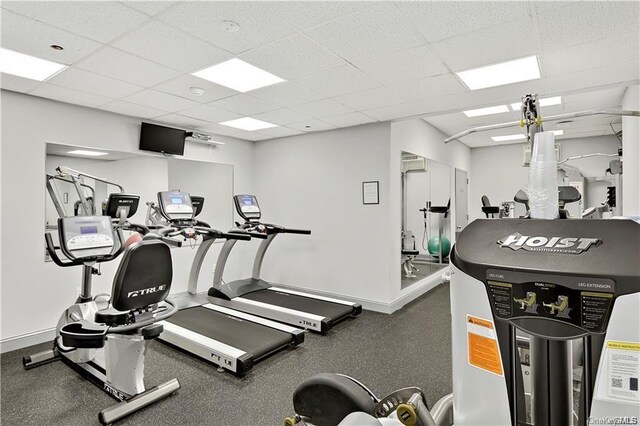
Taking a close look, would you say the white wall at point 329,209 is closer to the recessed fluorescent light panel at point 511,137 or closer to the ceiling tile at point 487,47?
the ceiling tile at point 487,47

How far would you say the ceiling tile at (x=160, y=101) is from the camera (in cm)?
367

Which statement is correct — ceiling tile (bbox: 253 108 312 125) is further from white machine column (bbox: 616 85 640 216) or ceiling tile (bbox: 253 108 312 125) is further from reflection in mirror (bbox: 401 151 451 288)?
white machine column (bbox: 616 85 640 216)

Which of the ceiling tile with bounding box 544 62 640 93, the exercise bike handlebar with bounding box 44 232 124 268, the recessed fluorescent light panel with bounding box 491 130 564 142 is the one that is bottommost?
the exercise bike handlebar with bounding box 44 232 124 268

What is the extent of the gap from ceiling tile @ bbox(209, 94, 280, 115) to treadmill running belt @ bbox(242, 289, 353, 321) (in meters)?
2.53

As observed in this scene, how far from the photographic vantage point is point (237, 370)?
293 centimetres

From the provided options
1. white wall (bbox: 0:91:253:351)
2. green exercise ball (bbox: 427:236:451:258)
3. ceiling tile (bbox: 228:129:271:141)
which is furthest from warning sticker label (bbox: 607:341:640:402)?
green exercise ball (bbox: 427:236:451:258)

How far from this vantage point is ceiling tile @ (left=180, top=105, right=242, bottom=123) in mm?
4242

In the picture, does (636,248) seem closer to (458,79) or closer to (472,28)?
(472,28)

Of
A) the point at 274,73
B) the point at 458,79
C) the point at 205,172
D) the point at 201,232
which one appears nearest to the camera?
the point at 274,73

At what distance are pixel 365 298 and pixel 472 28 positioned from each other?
11.9 ft

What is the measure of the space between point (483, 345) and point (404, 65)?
2.69 m

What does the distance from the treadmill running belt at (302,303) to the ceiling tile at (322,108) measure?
2.50 meters

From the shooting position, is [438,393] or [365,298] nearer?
[438,393]

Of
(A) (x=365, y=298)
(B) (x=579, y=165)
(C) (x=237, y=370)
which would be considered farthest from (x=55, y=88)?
(B) (x=579, y=165)
